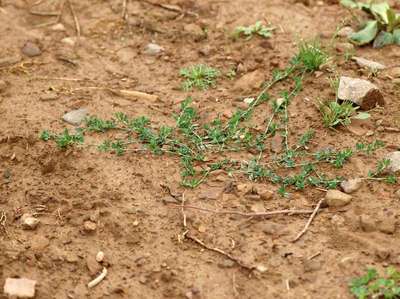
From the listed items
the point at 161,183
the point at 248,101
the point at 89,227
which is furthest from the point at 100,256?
the point at 248,101

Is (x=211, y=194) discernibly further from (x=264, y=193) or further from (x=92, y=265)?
(x=92, y=265)

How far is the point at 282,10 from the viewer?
436 cm

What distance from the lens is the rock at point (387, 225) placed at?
2.80 metres

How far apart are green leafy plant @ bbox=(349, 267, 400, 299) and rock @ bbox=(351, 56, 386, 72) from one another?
1.51 meters

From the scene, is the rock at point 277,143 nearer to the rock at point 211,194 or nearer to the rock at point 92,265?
the rock at point 211,194

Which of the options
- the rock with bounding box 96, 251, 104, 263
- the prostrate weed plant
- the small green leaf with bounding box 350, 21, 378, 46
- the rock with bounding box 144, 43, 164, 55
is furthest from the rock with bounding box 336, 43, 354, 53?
the rock with bounding box 96, 251, 104, 263

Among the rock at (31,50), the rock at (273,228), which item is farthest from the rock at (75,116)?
the rock at (273,228)

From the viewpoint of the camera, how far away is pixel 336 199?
2955 mm

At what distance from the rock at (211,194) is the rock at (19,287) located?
34.7 inches

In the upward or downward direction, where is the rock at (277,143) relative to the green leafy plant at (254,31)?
downward

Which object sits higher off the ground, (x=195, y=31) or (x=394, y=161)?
(x=394, y=161)

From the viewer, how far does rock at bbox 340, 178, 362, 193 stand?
3.01 m

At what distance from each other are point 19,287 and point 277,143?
1494 millimetres

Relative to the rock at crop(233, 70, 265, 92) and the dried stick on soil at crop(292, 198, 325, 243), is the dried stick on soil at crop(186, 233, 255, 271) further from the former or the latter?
the rock at crop(233, 70, 265, 92)
